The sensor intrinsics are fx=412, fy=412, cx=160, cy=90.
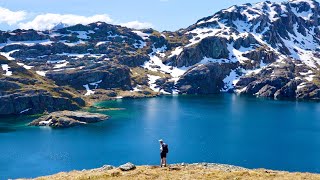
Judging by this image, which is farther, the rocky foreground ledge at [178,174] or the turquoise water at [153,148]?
the turquoise water at [153,148]

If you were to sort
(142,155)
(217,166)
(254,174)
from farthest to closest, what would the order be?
(142,155), (217,166), (254,174)

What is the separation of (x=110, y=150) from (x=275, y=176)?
385 ft

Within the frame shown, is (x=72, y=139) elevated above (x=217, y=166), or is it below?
below

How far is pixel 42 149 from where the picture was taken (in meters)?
160

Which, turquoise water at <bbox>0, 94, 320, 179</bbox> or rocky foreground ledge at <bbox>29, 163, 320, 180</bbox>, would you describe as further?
turquoise water at <bbox>0, 94, 320, 179</bbox>

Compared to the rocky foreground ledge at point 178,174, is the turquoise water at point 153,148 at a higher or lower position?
lower

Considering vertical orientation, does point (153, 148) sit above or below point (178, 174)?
below

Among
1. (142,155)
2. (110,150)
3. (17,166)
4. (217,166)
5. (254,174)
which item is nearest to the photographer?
(254,174)

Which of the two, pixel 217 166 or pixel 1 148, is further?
pixel 1 148

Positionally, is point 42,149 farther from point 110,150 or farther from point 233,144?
point 233,144

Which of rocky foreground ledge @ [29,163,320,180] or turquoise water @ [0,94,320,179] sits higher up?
rocky foreground ledge @ [29,163,320,180]

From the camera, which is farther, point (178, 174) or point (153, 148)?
point (153, 148)

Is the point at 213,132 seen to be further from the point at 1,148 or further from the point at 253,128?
the point at 1,148

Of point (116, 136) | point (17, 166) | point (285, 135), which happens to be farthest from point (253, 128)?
point (17, 166)
